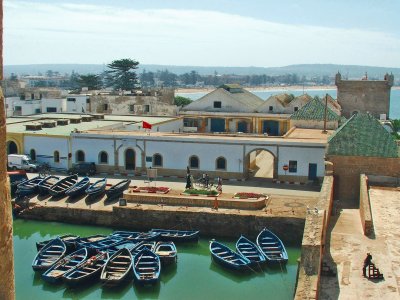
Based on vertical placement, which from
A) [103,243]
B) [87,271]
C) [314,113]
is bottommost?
[87,271]

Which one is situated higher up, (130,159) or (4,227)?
(4,227)

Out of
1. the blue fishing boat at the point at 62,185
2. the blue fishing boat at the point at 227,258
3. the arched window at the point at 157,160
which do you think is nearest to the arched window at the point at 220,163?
the arched window at the point at 157,160

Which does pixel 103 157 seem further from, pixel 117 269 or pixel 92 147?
pixel 117 269

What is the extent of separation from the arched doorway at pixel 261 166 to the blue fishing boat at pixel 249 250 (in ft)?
29.2

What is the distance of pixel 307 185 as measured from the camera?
30234 mm

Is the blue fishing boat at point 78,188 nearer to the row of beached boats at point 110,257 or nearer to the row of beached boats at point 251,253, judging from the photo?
the row of beached boats at point 110,257

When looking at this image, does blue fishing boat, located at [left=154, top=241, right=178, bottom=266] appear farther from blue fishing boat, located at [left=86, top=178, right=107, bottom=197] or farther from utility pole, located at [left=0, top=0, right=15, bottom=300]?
utility pole, located at [left=0, top=0, right=15, bottom=300]

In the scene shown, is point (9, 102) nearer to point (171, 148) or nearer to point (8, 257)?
point (171, 148)

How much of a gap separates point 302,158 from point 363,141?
652 centimetres

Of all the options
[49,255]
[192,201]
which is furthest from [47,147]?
[49,255]

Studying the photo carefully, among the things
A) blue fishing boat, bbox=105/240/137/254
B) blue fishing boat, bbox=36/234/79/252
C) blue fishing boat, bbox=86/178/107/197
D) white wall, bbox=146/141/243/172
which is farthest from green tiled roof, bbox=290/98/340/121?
blue fishing boat, bbox=36/234/79/252

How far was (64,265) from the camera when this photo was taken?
2023cm

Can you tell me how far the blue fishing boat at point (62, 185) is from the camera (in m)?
28.3

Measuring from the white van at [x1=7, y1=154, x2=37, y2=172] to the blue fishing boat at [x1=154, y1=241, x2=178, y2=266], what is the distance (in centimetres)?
1388
